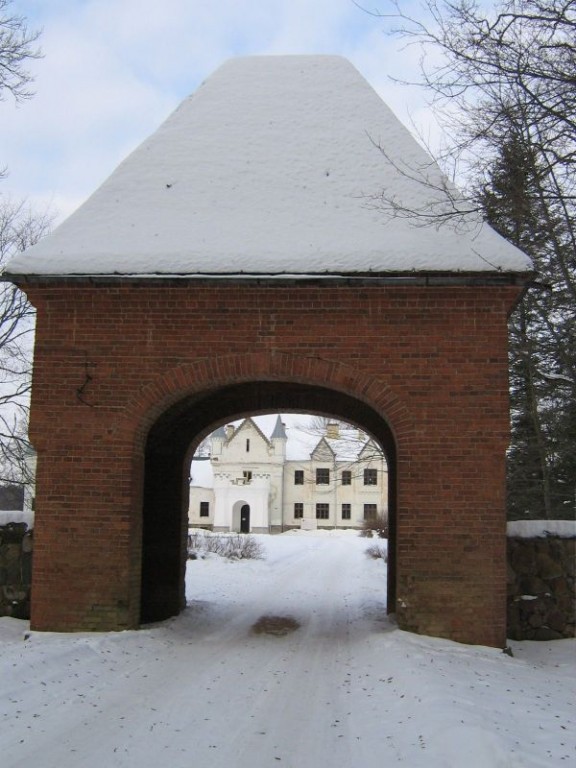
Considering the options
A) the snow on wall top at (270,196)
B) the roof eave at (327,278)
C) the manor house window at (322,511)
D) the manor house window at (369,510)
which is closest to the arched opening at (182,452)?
the roof eave at (327,278)

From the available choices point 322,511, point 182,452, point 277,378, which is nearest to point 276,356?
point 277,378

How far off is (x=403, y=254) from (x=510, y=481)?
13235mm

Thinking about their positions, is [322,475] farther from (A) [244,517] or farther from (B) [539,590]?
(B) [539,590]

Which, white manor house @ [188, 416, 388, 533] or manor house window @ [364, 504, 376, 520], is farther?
manor house window @ [364, 504, 376, 520]

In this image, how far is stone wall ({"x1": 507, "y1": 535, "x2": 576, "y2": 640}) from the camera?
30.4 ft

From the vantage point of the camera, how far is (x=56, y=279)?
8719 millimetres

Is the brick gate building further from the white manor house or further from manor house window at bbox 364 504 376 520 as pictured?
manor house window at bbox 364 504 376 520

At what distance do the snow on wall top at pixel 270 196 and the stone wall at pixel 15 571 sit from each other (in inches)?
130

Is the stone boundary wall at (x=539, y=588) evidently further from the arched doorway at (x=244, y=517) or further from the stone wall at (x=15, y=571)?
the arched doorway at (x=244, y=517)

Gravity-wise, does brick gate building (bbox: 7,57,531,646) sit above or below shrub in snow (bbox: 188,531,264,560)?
above

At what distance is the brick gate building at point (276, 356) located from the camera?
327 inches

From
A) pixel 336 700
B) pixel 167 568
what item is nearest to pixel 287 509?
pixel 167 568

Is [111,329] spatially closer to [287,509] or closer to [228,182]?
[228,182]

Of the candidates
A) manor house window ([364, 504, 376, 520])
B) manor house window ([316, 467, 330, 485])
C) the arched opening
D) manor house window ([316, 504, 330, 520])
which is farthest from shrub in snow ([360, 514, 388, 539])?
the arched opening
